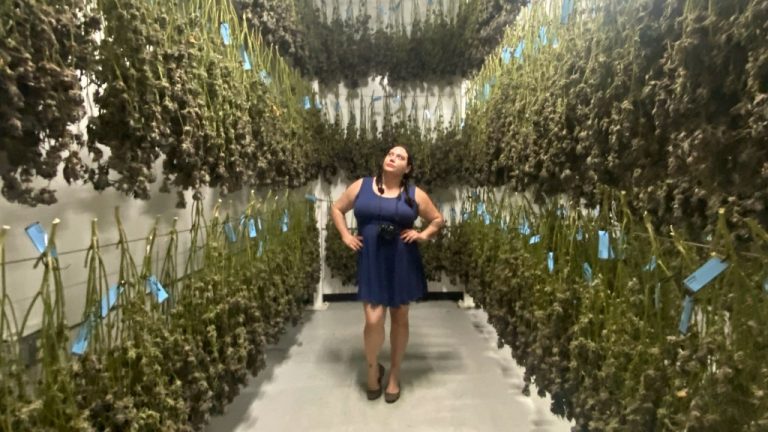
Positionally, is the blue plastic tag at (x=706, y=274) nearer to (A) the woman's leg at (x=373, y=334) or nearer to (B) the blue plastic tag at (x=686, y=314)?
(B) the blue plastic tag at (x=686, y=314)

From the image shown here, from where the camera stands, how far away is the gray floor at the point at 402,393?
253cm

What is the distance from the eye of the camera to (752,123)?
32.3 inches

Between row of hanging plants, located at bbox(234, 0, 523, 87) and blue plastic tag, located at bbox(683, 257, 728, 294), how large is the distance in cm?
309

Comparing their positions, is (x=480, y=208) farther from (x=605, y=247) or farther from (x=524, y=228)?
(x=605, y=247)

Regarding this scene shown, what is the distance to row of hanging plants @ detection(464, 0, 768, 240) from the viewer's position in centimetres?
87

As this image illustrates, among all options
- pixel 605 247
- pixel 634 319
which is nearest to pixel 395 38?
pixel 605 247

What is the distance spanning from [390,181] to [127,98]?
1.79 meters

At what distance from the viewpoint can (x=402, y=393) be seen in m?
2.89

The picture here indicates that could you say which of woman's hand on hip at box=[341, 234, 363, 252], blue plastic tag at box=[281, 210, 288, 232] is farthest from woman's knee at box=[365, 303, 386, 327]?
blue plastic tag at box=[281, 210, 288, 232]

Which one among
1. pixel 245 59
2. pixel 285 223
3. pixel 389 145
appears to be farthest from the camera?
pixel 389 145

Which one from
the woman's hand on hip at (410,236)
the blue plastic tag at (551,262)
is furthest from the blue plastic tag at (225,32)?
the blue plastic tag at (551,262)

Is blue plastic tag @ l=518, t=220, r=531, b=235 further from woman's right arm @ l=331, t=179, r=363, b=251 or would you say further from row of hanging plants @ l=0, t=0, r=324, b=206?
row of hanging plants @ l=0, t=0, r=324, b=206

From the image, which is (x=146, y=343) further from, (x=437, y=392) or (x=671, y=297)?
(x=437, y=392)

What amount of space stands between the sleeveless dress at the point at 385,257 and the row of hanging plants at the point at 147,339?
481mm
